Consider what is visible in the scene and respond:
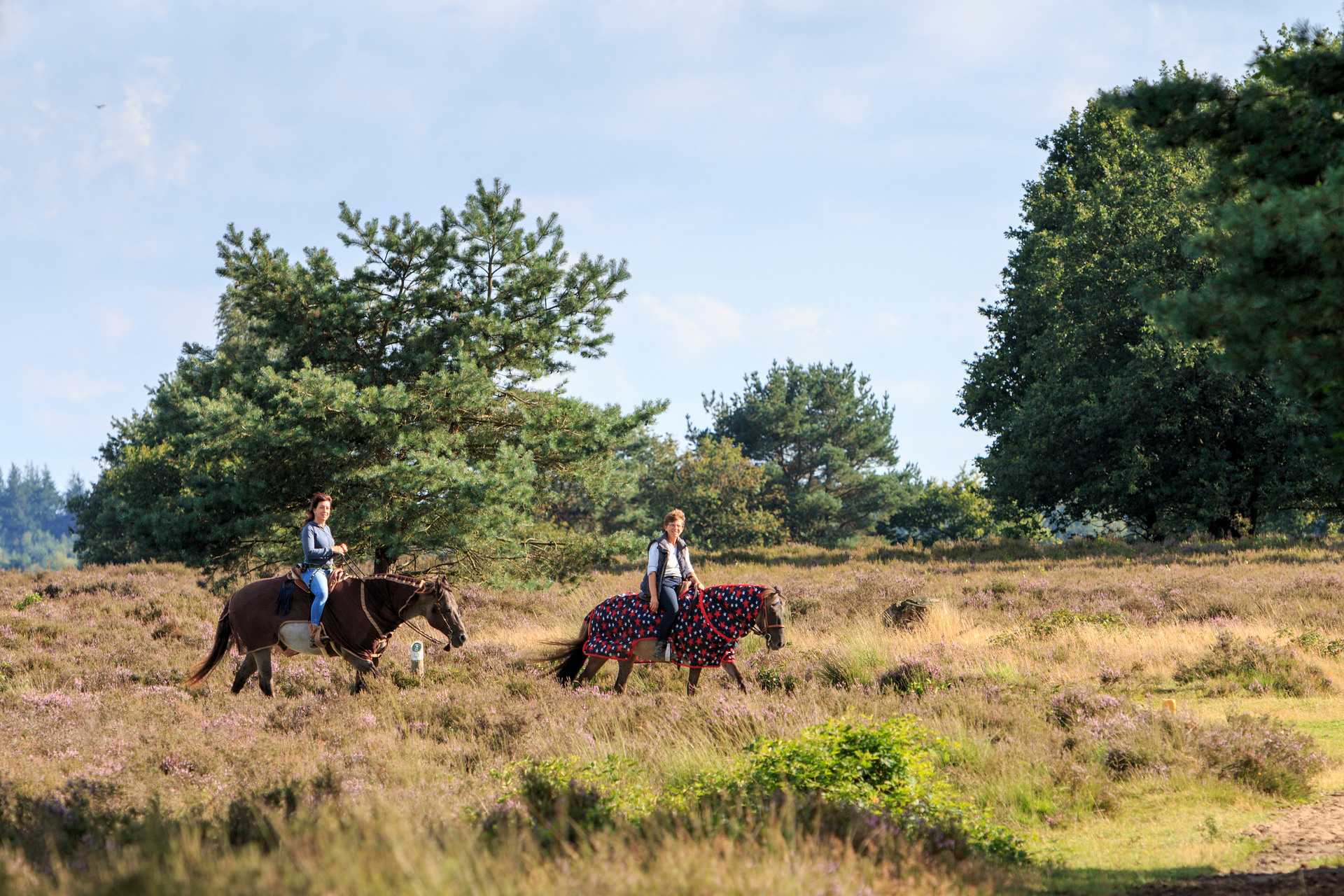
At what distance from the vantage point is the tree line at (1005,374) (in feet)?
19.7

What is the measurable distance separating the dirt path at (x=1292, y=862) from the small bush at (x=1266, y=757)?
27 cm

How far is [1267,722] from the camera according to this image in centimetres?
845

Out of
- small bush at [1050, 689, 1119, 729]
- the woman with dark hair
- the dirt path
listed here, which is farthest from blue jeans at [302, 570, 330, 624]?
the dirt path

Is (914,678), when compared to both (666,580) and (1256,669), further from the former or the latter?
(1256,669)

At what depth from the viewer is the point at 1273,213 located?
520 cm

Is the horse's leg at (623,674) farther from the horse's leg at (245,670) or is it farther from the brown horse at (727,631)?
the horse's leg at (245,670)

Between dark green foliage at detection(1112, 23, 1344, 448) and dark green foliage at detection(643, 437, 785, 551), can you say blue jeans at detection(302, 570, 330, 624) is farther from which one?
dark green foliage at detection(643, 437, 785, 551)

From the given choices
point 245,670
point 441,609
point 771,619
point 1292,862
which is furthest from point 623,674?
point 1292,862

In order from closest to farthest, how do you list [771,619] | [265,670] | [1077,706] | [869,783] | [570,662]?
1. [869,783]
2. [1077,706]
3. [771,619]
4. [570,662]
5. [265,670]

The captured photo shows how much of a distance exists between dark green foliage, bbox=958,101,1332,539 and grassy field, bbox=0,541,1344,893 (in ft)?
35.8

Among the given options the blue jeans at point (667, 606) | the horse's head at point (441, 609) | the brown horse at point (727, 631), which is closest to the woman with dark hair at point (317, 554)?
the horse's head at point (441, 609)

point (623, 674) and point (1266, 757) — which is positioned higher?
point (623, 674)

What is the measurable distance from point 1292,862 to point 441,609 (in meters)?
8.98

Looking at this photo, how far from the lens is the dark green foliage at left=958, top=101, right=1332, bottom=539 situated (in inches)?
1096
